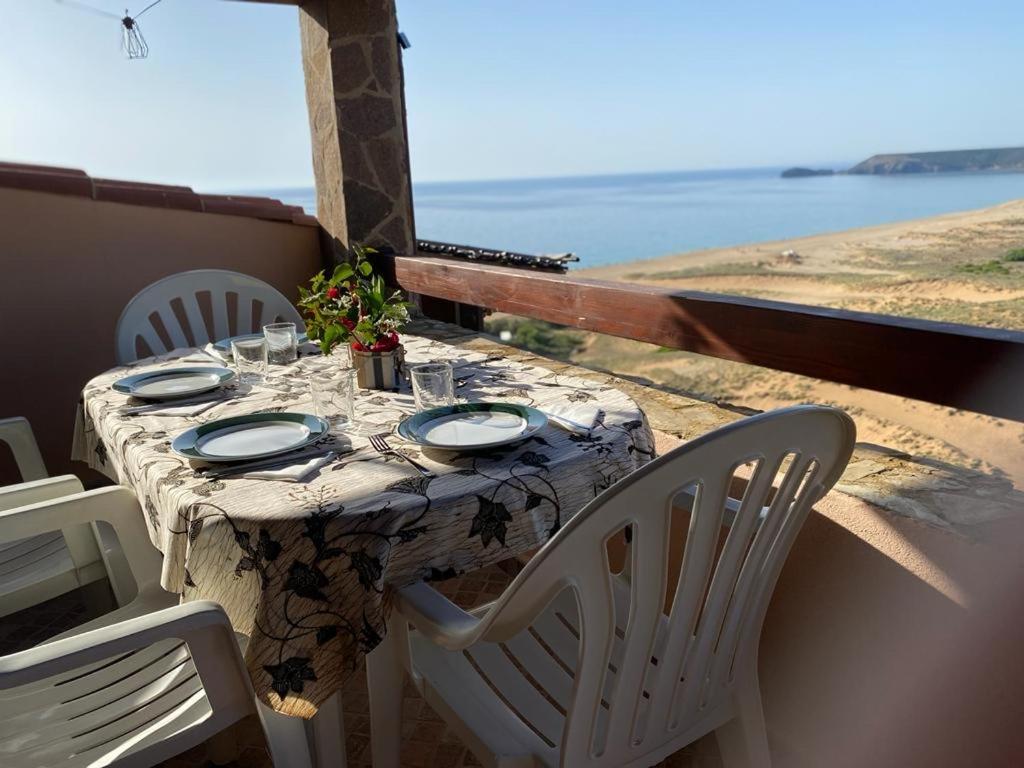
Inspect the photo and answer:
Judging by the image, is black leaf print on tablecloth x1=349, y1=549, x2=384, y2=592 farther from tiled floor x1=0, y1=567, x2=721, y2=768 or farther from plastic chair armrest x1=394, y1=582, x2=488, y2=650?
tiled floor x1=0, y1=567, x2=721, y2=768

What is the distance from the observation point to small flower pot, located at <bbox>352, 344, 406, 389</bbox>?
5.24 ft

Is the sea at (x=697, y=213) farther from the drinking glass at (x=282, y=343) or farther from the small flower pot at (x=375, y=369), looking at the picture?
the small flower pot at (x=375, y=369)

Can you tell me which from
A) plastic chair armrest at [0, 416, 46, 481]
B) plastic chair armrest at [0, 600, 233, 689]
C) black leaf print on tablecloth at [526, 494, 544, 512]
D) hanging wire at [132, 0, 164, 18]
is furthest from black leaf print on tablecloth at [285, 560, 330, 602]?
hanging wire at [132, 0, 164, 18]

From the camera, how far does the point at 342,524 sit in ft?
3.21

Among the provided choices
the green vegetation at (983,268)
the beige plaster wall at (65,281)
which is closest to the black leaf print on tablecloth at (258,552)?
the beige plaster wall at (65,281)

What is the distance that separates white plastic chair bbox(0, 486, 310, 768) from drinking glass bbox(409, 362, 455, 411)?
1.71 feet

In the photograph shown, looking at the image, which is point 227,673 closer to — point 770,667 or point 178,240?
point 770,667

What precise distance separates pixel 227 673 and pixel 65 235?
2.47 meters

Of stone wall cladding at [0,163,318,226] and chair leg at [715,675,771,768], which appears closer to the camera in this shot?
chair leg at [715,675,771,768]

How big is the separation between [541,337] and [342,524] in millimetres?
24328

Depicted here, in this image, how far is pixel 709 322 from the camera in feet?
5.82

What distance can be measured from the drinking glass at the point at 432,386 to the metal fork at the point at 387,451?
4.1 inches

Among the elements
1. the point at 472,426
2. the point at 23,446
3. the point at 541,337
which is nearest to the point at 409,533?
the point at 472,426

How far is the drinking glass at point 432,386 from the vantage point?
4.35 ft
